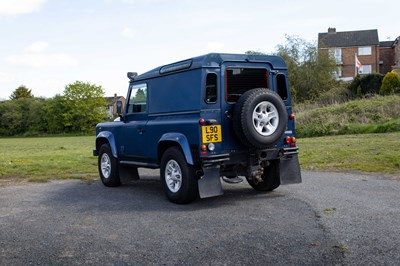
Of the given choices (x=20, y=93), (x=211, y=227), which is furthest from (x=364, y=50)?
(x=20, y=93)

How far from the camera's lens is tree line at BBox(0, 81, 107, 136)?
88.2 m

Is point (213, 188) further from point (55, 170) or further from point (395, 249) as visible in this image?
point (55, 170)

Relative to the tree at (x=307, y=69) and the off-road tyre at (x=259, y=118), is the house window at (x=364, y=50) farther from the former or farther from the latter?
the off-road tyre at (x=259, y=118)

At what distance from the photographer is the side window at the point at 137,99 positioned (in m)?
8.72

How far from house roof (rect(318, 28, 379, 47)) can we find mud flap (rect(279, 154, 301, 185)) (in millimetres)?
57952

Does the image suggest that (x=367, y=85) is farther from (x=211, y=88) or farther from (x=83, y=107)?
(x=83, y=107)

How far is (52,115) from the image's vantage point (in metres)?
89.4

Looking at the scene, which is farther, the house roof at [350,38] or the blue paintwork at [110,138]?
the house roof at [350,38]

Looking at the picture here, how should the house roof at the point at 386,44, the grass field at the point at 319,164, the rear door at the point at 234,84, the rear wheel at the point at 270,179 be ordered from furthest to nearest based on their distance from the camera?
the house roof at the point at 386,44 < the grass field at the point at 319,164 < the rear wheel at the point at 270,179 < the rear door at the point at 234,84

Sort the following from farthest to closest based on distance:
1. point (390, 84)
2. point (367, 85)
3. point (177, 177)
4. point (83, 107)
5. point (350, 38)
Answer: point (83, 107)
point (350, 38)
point (367, 85)
point (390, 84)
point (177, 177)

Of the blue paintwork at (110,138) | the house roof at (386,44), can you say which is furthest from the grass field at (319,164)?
the house roof at (386,44)

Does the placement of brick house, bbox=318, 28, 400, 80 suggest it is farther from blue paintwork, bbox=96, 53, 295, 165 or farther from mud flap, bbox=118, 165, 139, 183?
blue paintwork, bbox=96, 53, 295, 165

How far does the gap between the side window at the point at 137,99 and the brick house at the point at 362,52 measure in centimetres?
5613

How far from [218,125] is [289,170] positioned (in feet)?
5.65
